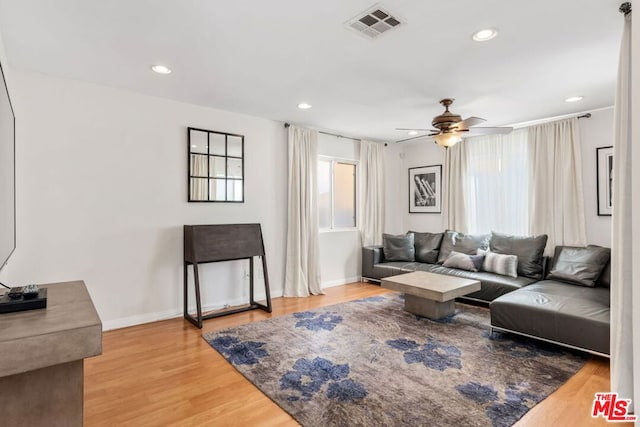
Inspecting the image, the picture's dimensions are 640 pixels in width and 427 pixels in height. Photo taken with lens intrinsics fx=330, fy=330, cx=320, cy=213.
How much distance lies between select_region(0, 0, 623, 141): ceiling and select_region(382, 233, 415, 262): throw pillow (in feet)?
7.94

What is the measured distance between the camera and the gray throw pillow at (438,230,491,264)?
4930 mm

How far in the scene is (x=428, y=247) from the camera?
5.51m

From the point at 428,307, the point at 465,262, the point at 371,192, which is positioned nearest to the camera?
the point at 428,307

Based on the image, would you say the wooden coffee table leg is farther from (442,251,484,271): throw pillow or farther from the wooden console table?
the wooden console table

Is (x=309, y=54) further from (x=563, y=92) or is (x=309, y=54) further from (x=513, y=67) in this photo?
(x=563, y=92)

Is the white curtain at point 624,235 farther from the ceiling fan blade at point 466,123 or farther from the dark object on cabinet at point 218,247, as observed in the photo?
the dark object on cabinet at point 218,247

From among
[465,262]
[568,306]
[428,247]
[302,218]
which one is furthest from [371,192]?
[568,306]

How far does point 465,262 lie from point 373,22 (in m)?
3.56

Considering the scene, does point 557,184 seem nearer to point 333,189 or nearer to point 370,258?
point 370,258

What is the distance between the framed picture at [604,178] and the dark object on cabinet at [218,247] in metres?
4.27

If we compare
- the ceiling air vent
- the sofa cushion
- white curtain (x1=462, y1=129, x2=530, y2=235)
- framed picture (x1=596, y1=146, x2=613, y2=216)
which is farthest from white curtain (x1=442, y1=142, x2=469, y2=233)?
the ceiling air vent

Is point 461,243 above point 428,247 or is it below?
above

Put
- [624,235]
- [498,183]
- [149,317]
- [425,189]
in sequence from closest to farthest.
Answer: [624,235] → [149,317] → [498,183] → [425,189]

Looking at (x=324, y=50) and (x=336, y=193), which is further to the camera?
(x=336, y=193)
